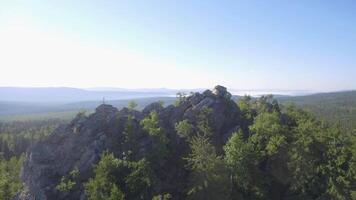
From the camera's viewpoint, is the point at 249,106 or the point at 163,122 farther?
the point at 249,106

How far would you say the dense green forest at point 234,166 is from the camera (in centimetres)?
6003

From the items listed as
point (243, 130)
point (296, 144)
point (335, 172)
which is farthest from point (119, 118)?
point (335, 172)

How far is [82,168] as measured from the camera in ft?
226

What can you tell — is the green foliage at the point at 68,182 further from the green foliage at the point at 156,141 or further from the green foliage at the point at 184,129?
the green foliage at the point at 184,129

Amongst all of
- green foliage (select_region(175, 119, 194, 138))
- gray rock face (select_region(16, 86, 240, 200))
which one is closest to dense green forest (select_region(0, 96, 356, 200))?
green foliage (select_region(175, 119, 194, 138))

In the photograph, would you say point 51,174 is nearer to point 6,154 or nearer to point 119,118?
point 119,118

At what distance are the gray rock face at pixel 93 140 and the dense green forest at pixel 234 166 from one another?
165 cm

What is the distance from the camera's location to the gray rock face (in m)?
68.4

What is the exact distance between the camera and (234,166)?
64.3m

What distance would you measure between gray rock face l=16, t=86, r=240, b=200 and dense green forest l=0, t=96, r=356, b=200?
165cm

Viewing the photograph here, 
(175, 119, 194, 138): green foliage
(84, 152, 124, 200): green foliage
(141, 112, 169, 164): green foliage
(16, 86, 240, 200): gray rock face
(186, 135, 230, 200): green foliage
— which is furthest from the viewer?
(175, 119, 194, 138): green foliage

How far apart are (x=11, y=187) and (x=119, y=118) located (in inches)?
1071

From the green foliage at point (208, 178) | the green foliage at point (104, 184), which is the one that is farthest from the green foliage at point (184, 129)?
the green foliage at point (104, 184)

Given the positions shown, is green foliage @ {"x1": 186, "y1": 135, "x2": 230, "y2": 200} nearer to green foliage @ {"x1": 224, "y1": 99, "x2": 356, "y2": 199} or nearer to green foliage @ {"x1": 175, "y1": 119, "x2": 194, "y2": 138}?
green foliage @ {"x1": 224, "y1": 99, "x2": 356, "y2": 199}
